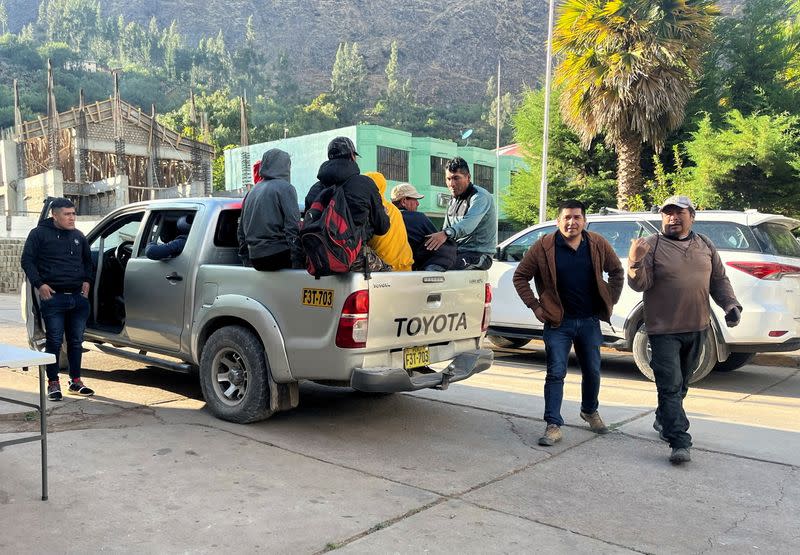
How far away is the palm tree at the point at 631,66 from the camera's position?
18516 millimetres

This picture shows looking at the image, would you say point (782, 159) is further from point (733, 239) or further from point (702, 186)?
point (733, 239)

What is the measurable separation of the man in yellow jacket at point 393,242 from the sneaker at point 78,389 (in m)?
3.20

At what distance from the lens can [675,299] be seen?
502 centimetres

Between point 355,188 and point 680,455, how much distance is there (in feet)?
9.67

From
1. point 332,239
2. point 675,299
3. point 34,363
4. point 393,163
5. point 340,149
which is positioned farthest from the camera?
point 393,163

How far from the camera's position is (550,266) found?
211 inches

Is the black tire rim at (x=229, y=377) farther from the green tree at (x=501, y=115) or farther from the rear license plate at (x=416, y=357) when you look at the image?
the green tree at (x=501, y=115)

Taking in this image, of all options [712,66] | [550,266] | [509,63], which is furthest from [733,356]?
[509,63]

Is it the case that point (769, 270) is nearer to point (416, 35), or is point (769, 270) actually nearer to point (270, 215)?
point (270, 215)

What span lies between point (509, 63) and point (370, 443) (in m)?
174

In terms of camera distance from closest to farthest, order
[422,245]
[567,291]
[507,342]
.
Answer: [567,291]
[422,245]
[507,342]

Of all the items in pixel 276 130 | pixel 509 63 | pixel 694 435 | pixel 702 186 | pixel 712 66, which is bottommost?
pixel 694 435

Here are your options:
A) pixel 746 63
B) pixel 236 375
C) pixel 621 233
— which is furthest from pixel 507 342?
pixel 746 63

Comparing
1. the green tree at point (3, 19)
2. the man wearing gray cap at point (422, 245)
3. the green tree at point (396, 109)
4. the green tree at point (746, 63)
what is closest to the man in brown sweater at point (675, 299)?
the man wearing gray cap at point (422, 245)
